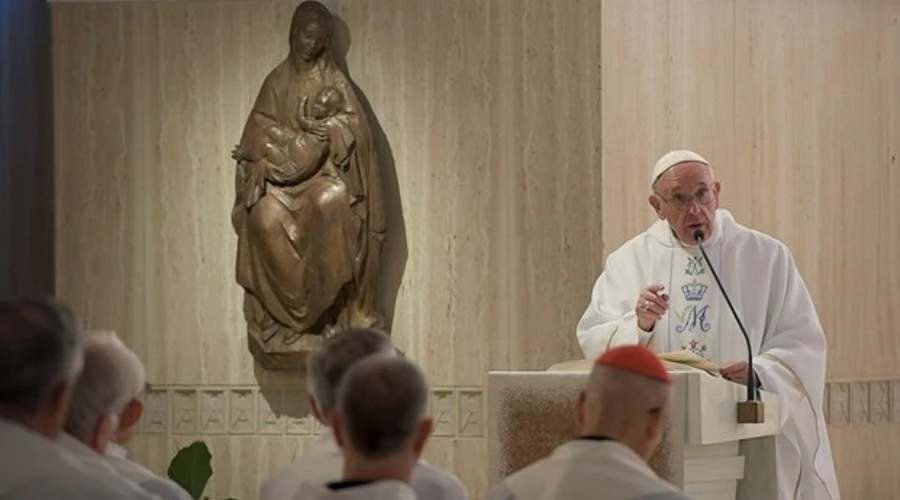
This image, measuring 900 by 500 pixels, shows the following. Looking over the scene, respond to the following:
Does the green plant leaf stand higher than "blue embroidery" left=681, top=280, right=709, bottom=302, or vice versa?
"blue embroidery" left=681, top=280, right=709, bottom=302

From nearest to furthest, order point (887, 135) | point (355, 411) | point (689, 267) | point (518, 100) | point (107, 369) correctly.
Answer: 1. point (355, 411)
2. point (107, 369)
3. point (689, 267)
4. point (518, 100)
5. point (887, 135)

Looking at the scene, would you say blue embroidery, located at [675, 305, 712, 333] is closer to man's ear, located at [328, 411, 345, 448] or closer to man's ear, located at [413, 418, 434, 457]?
man's ear, located at [328, 411, 345, 448]

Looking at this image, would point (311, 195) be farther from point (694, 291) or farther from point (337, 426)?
point (337, 426)

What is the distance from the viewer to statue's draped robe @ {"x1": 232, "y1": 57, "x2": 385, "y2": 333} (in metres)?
10.5

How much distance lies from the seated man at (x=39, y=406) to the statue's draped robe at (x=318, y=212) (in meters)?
6.45

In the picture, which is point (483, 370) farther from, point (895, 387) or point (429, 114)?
point (895, 387)

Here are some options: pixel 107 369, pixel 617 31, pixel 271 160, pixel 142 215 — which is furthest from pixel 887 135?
pixel 107 369

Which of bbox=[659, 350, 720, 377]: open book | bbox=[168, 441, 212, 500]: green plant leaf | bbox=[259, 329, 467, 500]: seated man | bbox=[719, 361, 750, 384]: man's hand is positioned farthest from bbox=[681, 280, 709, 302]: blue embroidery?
bbox=[259, 329, 467, 500]: seated man

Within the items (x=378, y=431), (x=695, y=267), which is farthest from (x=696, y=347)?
(x=378, y=431)

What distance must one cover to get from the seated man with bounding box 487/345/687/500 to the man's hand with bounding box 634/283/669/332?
314 cm

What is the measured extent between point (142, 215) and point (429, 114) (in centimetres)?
186

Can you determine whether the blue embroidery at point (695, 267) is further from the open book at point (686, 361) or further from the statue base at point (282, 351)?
the statue base at point (282, 351)

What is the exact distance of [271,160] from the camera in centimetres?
1054

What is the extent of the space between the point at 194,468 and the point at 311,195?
1752 mm
